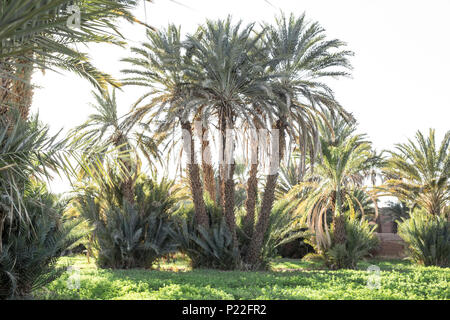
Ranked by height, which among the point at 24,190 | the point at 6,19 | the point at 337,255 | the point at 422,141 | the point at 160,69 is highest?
the point at 160,69

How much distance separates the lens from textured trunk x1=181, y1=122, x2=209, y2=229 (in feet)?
52.2

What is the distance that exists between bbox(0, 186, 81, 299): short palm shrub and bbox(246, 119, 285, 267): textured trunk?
8.63m

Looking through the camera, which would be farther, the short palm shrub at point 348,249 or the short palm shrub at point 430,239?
the short palm shrub at point 430,239

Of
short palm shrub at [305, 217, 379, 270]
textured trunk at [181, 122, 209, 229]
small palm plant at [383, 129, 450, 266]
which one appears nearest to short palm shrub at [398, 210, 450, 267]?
small palm plant at [383, 129, 450, 266]

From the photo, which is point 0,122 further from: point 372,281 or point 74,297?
Answer: point 372,281

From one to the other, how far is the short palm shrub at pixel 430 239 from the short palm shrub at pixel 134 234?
1089 cm

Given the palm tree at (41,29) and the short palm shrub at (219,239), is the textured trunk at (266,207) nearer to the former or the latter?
the short palm shrub at (219,239)

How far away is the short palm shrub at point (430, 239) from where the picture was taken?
18.2m

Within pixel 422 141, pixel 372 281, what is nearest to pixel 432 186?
pixel 422 141

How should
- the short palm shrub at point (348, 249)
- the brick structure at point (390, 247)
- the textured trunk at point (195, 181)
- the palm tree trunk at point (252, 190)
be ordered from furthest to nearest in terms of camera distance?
the brick structure at point (390, 247) < the short palm shrub at point (348, 249) < the palm tree trunk at point (252, 190) < the textured trunk at point (195, 181)

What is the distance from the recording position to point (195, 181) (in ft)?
53.1

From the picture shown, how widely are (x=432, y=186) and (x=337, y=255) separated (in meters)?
7.44

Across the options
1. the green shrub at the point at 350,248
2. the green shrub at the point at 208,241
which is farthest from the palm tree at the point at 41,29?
the green shrub at the point at 350,248
